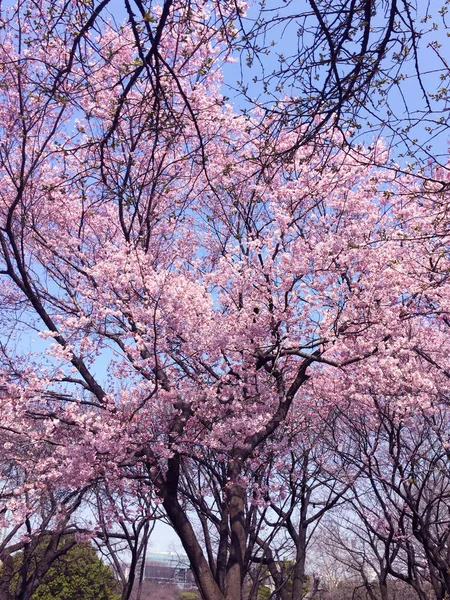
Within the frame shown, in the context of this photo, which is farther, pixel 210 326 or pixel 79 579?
pixel 79 579

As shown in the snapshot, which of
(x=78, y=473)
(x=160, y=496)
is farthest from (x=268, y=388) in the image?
(x=78, y=473)

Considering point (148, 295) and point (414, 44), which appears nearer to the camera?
point (414, 44)

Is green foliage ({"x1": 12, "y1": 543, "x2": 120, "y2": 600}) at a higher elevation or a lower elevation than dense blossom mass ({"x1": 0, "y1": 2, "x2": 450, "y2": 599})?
lower

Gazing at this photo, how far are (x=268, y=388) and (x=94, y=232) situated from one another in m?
5.33

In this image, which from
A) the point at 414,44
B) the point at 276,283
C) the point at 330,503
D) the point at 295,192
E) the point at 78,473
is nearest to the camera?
the point at 414,44

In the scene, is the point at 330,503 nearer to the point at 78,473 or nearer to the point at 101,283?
the point at 78,473

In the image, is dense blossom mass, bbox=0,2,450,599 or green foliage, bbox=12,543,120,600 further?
green foliage, bbox=12,543,120,600

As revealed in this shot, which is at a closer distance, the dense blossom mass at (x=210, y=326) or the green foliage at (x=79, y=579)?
the dense blossom mass at (x=210, y=326)

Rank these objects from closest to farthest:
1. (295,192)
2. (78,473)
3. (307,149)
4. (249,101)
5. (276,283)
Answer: (249,101)
(78,473)
(276,283)
(295,192)
(307,149)

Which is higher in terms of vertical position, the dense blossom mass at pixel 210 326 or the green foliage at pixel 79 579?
the dense blossom mass at pixel 210 326

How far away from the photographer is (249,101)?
13.1ft

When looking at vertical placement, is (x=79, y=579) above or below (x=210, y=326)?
below

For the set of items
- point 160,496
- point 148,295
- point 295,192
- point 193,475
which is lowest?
point 160,496

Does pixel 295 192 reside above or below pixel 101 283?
above
